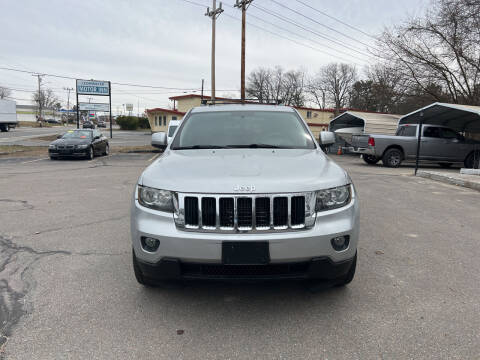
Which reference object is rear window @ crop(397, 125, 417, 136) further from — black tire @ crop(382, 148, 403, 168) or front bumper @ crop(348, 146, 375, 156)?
front bumper @ crop(348, 146, 375, 156)

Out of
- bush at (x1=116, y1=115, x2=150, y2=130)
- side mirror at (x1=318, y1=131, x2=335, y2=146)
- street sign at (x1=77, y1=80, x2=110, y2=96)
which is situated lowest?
side mirror at (x1=318, y1=131, x2=335, y2=146)

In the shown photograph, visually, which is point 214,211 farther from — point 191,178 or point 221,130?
point 221,130

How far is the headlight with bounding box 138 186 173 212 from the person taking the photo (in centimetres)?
255

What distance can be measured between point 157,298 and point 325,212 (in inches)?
62.1

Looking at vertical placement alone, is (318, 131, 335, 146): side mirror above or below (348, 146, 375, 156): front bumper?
above

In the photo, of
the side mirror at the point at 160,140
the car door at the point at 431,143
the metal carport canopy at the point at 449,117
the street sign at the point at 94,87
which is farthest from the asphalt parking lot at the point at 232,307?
the street sign at the point at 94,87

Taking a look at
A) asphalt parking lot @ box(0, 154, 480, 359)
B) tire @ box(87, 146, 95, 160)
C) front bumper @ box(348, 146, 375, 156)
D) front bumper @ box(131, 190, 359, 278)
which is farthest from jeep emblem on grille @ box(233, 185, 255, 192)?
tire @ box(87, 146, 95, 160)

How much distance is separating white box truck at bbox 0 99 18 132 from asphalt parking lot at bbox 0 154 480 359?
42.9 metres

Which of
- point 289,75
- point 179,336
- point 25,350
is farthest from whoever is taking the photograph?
point 289,75

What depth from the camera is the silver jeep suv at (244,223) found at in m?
2.36

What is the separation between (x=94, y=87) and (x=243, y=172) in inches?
1283

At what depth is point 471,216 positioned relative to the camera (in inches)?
235

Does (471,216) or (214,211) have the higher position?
(214,211)

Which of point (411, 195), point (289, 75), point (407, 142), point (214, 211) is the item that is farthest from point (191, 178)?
point (289, 75)
